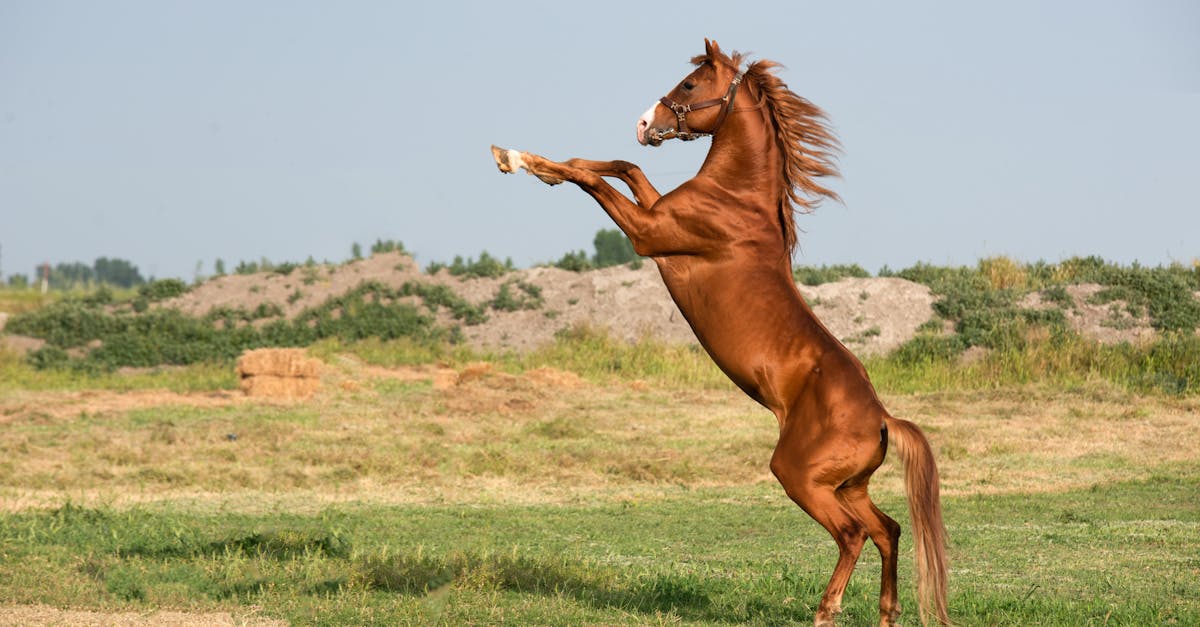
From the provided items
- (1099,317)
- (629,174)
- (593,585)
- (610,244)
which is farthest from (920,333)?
(610,244)

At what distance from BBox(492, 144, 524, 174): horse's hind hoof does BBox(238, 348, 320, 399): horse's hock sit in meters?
14.7

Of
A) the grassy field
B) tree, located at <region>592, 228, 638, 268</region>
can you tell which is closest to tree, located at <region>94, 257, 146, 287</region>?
tree, located at <region>592, 228, 638, 268</region>

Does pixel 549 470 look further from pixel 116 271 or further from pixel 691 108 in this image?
pixel 116 271

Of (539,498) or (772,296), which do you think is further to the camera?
(539,498)

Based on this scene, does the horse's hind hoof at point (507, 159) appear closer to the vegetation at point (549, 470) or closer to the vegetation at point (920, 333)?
the vegetation at point (549, 470)

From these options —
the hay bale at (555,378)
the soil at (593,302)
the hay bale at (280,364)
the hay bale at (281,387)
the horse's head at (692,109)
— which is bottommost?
the hay bale at (281,387)

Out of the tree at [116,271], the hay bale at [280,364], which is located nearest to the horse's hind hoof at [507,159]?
the hay bale at [280,364]

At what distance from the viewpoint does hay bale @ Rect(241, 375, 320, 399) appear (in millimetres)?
20500

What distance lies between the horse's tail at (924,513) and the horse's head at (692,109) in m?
1.77

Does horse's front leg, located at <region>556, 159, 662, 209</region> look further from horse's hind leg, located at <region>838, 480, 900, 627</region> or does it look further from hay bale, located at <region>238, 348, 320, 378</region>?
hay bale, located at <region>238, 348, 320, 378</region>

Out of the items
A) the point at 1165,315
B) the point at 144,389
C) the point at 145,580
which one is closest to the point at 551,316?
the point at 144,389

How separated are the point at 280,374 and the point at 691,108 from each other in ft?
50.3

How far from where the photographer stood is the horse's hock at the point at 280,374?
67.4 ft

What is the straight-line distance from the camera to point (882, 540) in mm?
6371
